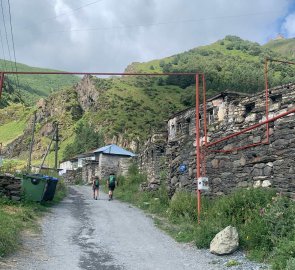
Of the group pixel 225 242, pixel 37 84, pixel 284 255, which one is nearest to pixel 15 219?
pixel 225 242

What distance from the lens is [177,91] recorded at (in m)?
67.9

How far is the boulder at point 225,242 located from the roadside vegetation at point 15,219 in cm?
416

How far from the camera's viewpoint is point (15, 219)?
35.5ft

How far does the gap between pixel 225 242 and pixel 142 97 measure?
60.3 m

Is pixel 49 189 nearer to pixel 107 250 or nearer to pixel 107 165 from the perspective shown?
pixel 107 250

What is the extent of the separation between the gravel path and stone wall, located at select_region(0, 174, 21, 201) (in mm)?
2054

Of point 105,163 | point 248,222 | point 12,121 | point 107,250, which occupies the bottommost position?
point 107,250

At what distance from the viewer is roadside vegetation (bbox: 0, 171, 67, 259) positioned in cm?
782

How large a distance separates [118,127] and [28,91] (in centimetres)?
10710

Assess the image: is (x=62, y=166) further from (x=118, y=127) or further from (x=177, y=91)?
(x=177, y=91)

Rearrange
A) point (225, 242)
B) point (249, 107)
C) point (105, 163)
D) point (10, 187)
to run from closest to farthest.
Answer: point (225, 242)
point (10, 187)
point (249, 107)
point (105, 163)

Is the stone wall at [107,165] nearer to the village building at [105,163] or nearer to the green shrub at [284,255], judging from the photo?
the village building at [105,163]

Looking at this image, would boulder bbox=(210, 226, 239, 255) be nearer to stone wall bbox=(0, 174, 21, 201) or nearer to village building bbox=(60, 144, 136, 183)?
stone wall bbox=(0, 174, 21, 201)

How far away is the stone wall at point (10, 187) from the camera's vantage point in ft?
45.7
